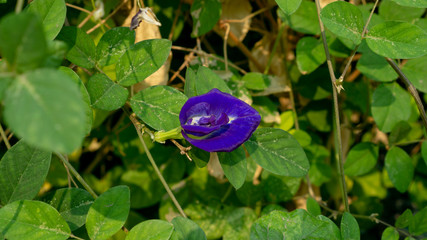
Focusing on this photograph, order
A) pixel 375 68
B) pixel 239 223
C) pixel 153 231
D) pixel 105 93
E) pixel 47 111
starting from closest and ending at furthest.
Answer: pixel 47 111 → pixel 153 231 → pixel 105 93 → pixel 375 68 → pixel 239 223

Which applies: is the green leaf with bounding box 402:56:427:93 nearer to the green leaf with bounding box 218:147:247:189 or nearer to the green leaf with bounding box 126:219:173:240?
the green leaf with bounding box 218:147:247:189

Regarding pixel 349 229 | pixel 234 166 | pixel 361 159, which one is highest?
pixel 234 166

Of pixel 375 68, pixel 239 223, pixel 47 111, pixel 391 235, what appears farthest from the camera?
pixel 239 223

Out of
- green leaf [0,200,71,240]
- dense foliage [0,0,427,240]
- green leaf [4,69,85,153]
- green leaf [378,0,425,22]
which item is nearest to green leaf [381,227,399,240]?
dense foliage [0,0,427,240]

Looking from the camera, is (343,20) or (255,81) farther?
(255,81)

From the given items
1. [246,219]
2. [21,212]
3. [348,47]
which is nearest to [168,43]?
[21,212]

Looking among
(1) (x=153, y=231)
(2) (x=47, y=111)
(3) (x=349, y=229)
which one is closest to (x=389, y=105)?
(3) (x=349, y=229)

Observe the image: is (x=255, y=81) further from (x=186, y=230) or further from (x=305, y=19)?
(x=186, y=230)

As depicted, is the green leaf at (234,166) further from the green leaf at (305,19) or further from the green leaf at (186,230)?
the green leaf at (305,19)
